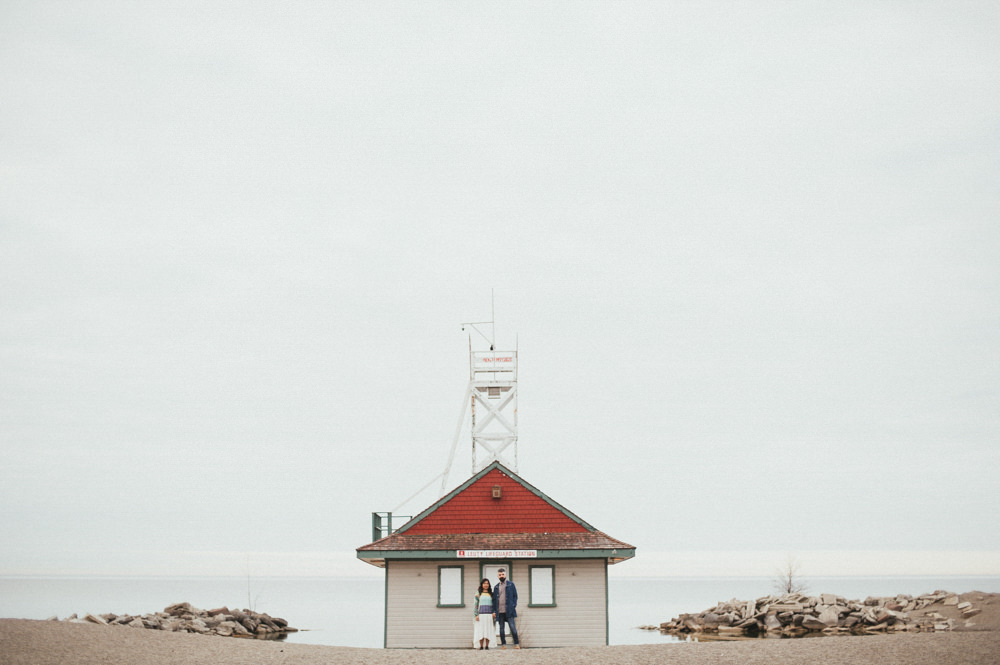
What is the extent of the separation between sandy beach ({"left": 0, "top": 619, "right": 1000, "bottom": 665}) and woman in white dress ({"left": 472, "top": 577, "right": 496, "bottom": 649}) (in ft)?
8.28

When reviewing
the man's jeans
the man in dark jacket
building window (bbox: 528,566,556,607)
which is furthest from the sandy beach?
building window (bbox: 528,566,556,607)

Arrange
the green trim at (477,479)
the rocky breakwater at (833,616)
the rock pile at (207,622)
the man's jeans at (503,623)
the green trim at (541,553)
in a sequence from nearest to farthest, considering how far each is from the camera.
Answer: the man's jeans at (503,623), the green trim at (541,553), the green trim at (477,479), the rocky breakwater at (833,616), the rock pile at (207,622)

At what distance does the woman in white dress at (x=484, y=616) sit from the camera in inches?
948

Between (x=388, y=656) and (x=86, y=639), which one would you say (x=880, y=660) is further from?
(x=86, y=639)

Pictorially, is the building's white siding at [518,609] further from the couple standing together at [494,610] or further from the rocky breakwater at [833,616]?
the rocky breakwater at [833,616]

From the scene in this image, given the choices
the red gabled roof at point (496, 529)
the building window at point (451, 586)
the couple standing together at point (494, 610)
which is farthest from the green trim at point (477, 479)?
the couple standing together at point (494, 610)

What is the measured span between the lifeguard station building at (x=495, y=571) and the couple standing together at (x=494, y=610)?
5.58ft

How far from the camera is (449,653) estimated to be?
69.8 ft

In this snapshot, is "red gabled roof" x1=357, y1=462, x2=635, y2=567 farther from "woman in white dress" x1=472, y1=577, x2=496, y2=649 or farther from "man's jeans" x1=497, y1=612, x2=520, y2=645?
"man's jeans" x1=497, y1=612, x2=520, y2=645

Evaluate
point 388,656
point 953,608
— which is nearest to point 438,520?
point 388,656

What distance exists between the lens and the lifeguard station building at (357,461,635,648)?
2656cm

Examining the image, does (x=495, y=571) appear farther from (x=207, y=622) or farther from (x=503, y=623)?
(x=207, y=622)

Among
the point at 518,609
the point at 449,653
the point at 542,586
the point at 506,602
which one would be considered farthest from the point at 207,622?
the point at 449,653

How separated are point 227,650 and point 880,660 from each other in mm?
15085
